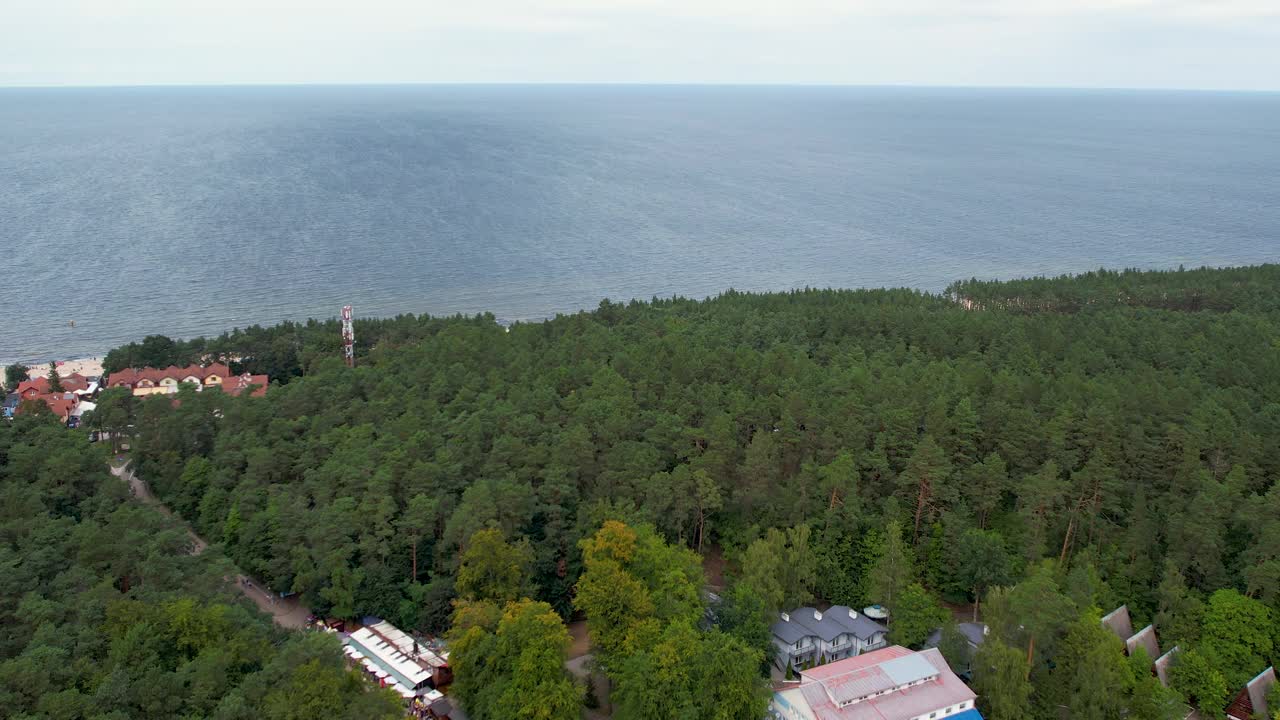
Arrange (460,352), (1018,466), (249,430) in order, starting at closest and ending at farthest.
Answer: (1018,466) < (249,430) < (460,352)

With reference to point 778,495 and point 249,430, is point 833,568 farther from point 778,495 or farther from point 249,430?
point 249,430

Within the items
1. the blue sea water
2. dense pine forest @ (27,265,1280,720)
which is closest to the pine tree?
dense pine forest @ (27,265,1280,720)

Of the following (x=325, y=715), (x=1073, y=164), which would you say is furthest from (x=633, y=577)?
(x=1073, y=164)

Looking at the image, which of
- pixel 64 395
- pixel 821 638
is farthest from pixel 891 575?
pixel 64 395

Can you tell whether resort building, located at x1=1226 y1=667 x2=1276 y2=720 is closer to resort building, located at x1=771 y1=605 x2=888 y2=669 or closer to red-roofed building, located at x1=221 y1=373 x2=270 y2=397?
resort building, located at x1=771 y1=605 x2=888 y2=669

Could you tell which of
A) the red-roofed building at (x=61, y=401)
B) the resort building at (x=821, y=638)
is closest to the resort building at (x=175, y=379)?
the red-roofed building at (x=61, y=401)

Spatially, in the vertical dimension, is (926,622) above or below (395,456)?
below

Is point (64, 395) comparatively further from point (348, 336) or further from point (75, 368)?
point (348, 336)
